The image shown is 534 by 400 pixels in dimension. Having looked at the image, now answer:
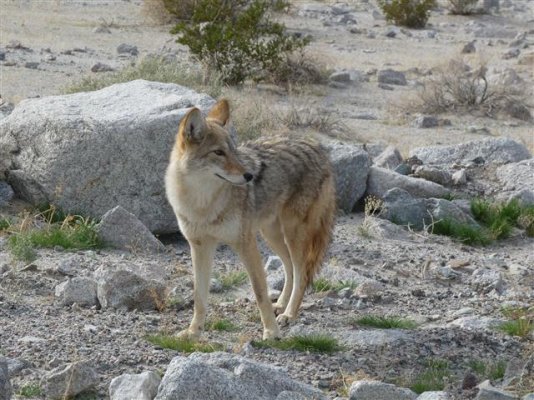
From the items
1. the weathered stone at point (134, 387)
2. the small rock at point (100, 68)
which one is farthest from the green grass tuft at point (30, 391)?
the small rock at point (100, 68)

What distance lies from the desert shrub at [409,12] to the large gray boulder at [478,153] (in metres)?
18.5

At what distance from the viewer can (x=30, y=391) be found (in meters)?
6.54

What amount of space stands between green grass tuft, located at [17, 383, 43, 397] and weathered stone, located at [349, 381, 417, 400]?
1.73 meters

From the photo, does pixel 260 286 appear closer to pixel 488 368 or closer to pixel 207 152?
pixel 207 152

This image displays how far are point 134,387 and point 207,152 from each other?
2022 mm

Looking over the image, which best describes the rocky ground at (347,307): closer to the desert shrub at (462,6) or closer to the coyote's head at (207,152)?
the coyote's head at (207,152)

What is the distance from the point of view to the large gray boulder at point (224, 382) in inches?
241

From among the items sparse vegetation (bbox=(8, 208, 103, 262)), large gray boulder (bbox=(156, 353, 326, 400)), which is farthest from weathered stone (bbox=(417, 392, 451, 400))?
sparse vegetation (bbox=(8, 208, 103, 262))

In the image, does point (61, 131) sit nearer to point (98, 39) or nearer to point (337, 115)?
point (337, 115)

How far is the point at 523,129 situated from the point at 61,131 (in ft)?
34.6

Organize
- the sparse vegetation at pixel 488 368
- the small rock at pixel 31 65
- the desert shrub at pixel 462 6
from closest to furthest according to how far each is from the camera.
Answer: the sparse vegetation at pixel 488 368
the small rock at pixel 31 65
the desert shrub at pixel 462 6

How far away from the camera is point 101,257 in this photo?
32.7 ft

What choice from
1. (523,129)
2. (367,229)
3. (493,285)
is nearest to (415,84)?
(523,129)

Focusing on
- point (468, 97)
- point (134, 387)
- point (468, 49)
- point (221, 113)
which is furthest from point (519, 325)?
point (468, 49)
